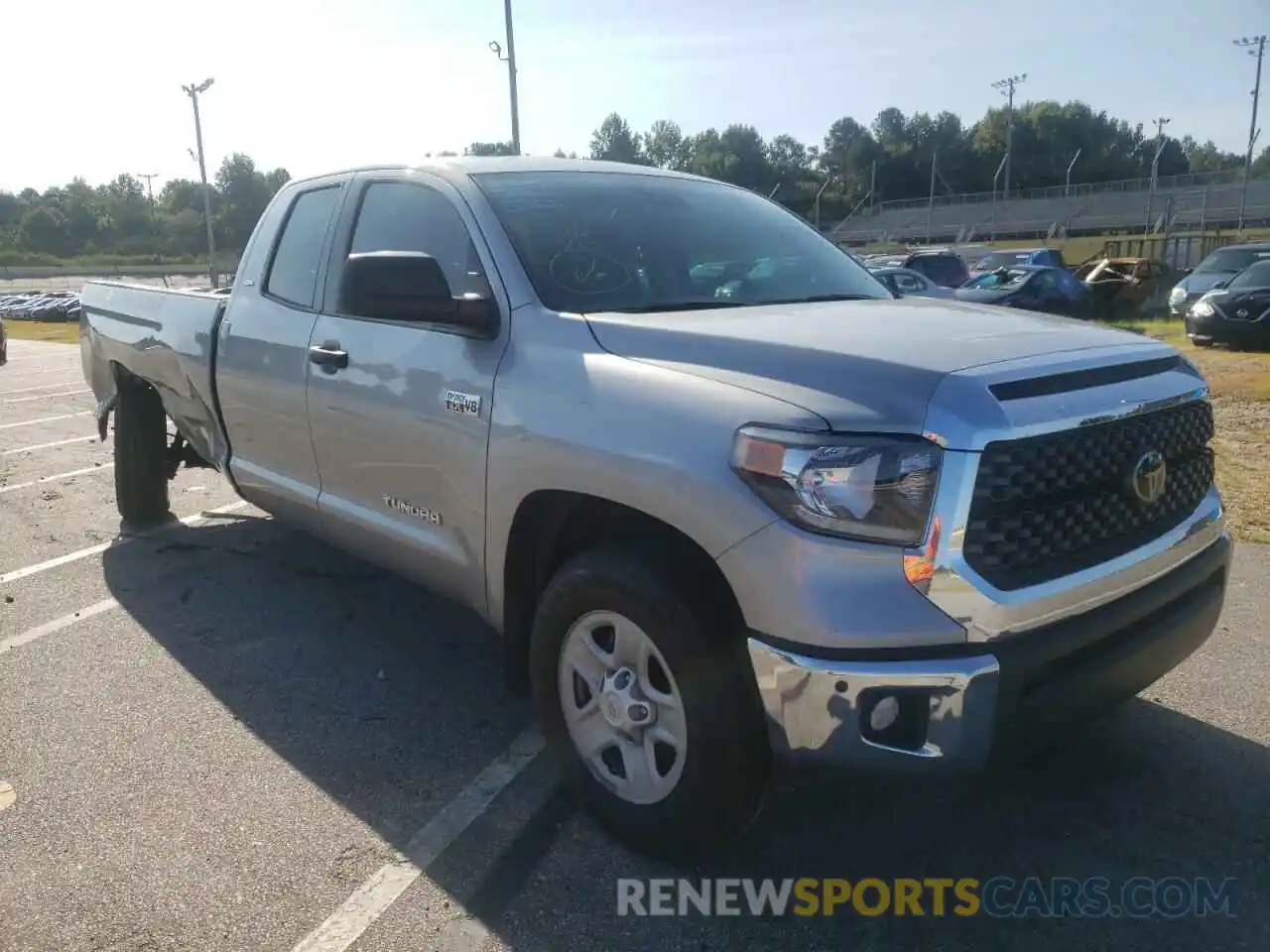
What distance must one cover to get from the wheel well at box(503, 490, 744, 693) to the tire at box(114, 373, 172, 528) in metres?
3.72

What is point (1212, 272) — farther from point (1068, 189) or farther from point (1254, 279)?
point (1068, 189)

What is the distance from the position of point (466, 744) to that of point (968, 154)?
12013cm

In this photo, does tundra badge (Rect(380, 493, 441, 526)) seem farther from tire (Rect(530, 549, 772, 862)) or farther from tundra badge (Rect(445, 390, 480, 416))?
tire (Rect(530, 549, 772, 862))

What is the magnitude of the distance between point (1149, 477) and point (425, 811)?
2.28 meters

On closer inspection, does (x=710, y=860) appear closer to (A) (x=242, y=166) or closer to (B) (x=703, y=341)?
(B) (x=703, y=341)

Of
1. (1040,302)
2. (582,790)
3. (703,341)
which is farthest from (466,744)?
(1040,302)

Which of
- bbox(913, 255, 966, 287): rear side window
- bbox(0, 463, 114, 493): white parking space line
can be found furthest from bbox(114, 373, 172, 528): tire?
bbox(913, 255, 966, 287): rear side window

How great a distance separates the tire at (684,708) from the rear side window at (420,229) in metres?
1.12

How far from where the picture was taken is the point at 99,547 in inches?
237

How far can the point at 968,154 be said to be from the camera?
112 metres

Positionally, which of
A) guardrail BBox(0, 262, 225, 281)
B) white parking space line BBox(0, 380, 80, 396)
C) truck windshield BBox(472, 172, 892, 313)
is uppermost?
truck windshield BBox(472, 172, 892, 313)

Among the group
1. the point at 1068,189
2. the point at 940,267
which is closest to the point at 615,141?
the point at 1068,189

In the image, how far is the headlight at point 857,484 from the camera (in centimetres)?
226

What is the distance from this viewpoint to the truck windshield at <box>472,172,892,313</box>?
3.32 metres
